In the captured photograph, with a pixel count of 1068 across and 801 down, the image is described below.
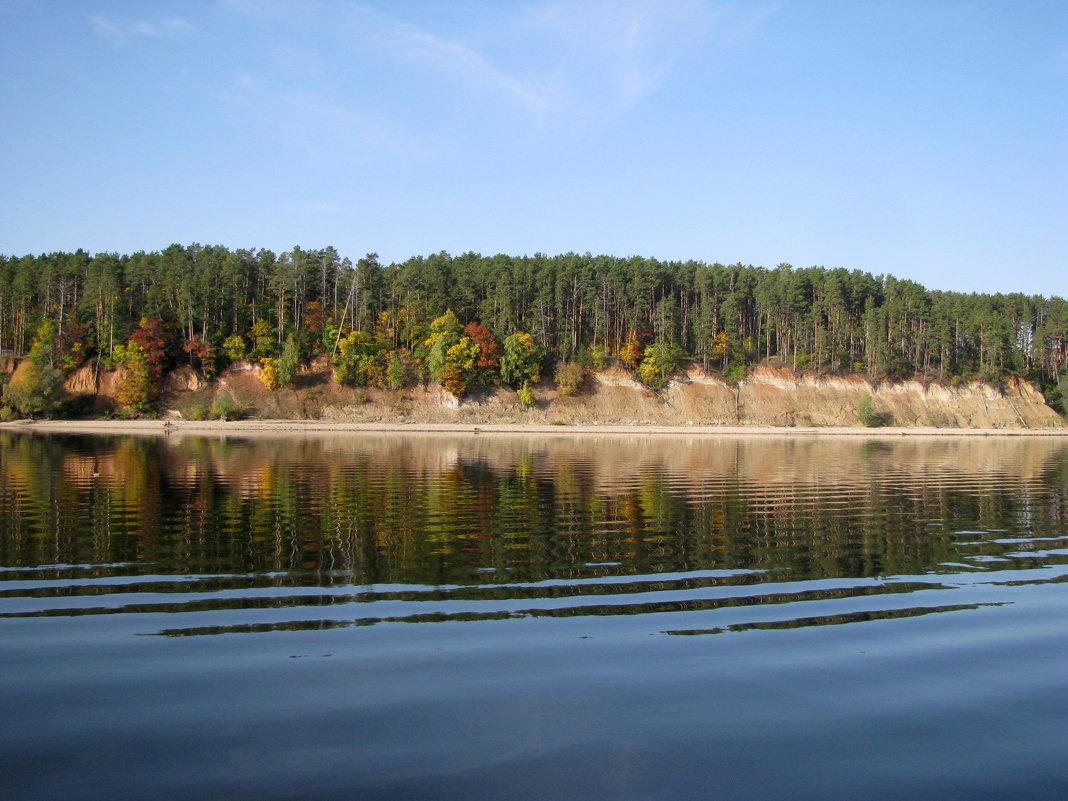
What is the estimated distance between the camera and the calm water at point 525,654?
270 inches

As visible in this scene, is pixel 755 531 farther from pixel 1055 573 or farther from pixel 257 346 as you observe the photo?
pixel 257 346

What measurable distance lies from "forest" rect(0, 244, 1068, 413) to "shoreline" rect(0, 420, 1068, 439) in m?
8.41

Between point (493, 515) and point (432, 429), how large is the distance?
67.0 m

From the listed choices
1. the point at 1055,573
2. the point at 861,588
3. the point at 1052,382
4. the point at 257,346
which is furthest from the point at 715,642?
the point at 1052,382

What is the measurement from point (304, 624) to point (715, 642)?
6171mm

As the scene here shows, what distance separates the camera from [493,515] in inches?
883

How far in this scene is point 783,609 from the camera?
12.5 metres

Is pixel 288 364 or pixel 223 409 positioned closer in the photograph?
pixel 223 409

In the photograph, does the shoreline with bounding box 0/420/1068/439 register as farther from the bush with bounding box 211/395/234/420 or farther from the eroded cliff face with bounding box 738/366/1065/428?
the eroded cliff face with bounding box 738/366/1065/428

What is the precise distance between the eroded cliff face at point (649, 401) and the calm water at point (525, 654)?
245 feet

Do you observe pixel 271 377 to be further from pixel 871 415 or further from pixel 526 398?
pixel 871 415

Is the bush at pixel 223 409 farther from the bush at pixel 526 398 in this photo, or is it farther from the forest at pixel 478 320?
the bush at pixel 526 398

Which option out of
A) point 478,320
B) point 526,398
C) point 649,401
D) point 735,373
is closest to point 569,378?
point 526,398

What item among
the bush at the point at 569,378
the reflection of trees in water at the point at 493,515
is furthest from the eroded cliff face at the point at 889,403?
the reflection of trees in water at the point at 493,515
